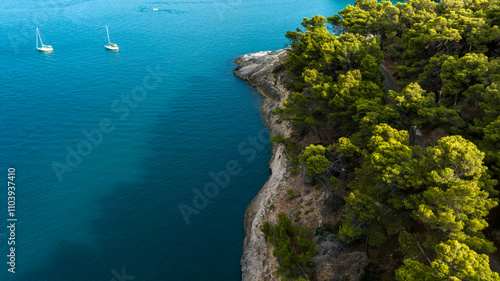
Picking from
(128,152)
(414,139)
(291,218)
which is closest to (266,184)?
(291,218)

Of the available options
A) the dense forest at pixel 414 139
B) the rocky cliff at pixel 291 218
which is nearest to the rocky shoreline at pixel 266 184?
the rocky cliff at pixel 291 218

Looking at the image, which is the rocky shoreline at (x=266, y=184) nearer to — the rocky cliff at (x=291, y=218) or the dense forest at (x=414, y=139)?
the rocky cliff at (x=291, y=218)

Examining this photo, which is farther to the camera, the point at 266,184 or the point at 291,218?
the point at 266,184

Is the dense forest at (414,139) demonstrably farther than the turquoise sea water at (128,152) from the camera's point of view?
No

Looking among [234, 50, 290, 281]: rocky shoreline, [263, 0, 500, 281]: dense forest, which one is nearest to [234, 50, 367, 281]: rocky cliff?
[234, 50, 290, 281]: rocky shoreline

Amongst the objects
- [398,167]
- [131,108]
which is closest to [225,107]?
[131,108]

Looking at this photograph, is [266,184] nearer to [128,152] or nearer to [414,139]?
[414,139]

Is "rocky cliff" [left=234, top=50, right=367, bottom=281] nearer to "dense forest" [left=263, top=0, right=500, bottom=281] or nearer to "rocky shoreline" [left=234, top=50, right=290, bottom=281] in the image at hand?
"rocky shoreline" [left=234, top=50, right=290, bottom=281]
